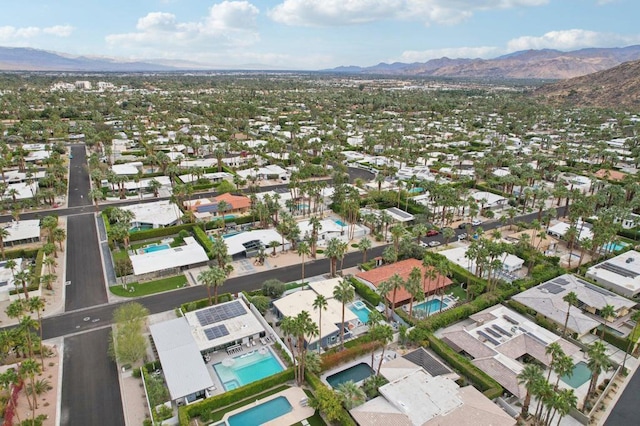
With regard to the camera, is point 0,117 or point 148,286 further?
point 0,117

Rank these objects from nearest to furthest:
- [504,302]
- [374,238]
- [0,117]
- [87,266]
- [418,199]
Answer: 1. [504,302]
2. [87,266]
3. [374,238]
4. [418,199]
5. [0,117]

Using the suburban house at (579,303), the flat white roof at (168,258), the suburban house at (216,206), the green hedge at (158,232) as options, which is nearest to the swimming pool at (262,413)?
the flat white roof at (168,258)

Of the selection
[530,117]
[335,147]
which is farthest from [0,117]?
[530,117]

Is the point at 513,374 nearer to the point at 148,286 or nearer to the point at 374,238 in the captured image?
the point at 374,238

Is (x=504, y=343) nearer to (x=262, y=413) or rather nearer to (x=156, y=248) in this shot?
(x=262, y=413)

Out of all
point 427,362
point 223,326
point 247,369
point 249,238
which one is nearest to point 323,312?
point 247,369

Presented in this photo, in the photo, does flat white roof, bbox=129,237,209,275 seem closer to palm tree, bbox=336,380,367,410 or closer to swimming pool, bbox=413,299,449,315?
swimming pool, bbox=413,299,449,315
